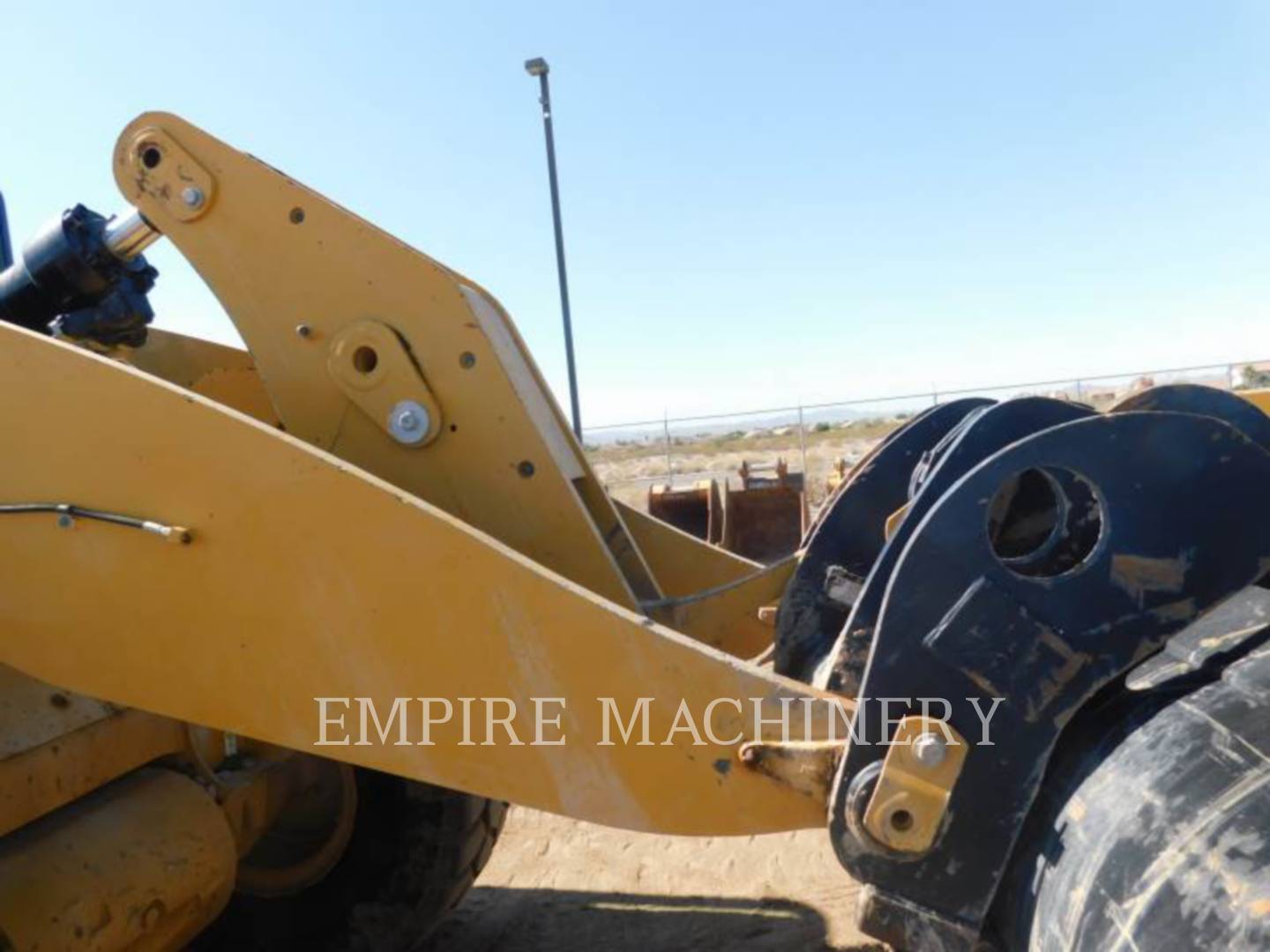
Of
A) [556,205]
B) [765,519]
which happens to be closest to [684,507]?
[765,519]

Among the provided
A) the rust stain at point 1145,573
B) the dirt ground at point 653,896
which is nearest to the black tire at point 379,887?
the dirt ground at point 653,896

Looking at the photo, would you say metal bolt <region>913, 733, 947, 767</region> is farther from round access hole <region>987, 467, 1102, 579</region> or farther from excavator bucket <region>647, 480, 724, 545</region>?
excavator bucket <region>647, 480, 724, 545</region>

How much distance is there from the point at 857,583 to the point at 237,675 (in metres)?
1.62

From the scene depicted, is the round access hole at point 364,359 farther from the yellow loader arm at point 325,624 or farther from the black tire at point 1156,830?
the black tire at point 1156,830

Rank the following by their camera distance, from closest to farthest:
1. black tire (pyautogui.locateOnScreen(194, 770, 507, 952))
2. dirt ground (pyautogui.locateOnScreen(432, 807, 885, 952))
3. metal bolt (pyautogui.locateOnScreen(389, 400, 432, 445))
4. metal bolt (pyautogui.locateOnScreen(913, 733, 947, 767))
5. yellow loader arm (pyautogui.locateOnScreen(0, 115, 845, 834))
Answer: metal bolt (pyautogui.locateOnScreen(913, 733, 947, 767))
yellow loader arm (pyautogui.locateOnScreen(0, 115, 845, 834))
metal bolt (pyautogui.locateOnScreen(389, 400, 432, 445))
black tire (pyautogui.locateOnScreen(194, 770, 507, 952))
dirt ground (pyautogui.locateOnScreen(432, 807, 885, 952))

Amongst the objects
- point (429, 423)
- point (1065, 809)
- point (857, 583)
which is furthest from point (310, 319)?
point (1065, 809)

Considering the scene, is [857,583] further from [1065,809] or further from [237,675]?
[237,675]

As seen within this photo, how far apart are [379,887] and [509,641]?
6.09 feet

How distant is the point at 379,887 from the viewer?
3266 mm

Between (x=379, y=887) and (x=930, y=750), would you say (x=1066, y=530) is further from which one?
(x=379, y=887)

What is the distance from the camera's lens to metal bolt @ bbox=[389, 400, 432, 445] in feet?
7.97

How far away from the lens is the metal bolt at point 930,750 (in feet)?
5.50

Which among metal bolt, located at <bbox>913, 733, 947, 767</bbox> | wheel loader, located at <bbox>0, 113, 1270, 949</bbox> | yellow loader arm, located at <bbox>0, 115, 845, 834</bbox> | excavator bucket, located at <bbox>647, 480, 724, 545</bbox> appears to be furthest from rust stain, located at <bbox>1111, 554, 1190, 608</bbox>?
excavator bucket, located at <bbox>647, 480, 724, 545</bbox>

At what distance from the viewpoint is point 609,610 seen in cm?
181
